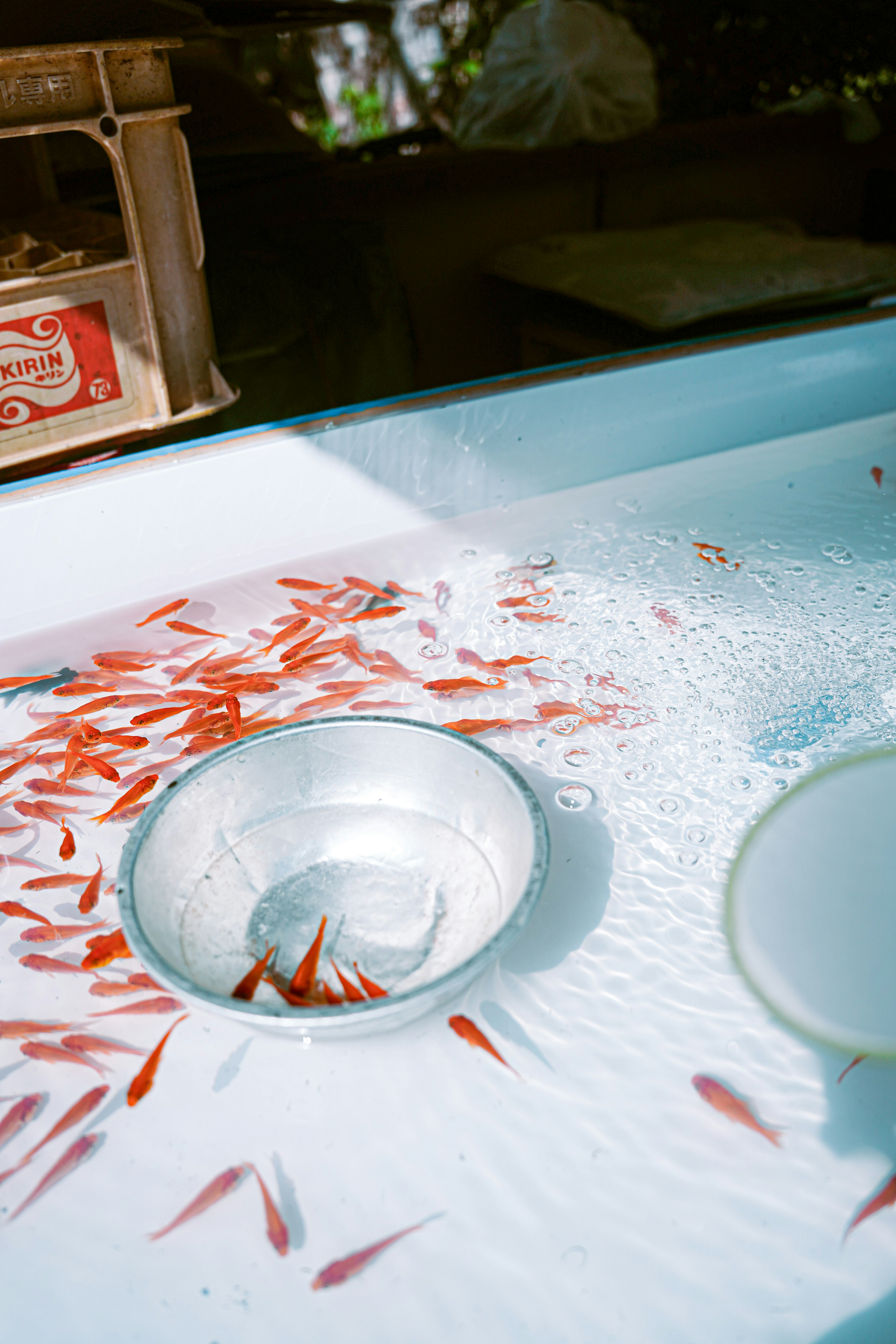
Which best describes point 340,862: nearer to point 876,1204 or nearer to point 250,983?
point 250,983

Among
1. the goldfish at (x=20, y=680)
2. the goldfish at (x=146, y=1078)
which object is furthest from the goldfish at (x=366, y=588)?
the goldfish at (x=146, y=1078)

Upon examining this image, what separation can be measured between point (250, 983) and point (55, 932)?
0.26m

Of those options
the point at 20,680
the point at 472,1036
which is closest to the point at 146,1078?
the point at 472,1036

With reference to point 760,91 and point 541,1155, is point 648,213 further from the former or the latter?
point 541,1155

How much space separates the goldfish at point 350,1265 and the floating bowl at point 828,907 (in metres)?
0.39

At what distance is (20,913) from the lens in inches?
37.8

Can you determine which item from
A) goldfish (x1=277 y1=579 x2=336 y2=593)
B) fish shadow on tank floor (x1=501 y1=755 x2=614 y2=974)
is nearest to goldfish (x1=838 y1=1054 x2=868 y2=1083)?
fish shadow on tank floor (x1=501 y1=755 x2=614 y2=974)

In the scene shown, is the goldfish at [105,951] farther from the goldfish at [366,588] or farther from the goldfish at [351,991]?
the goldfish at [366,588]

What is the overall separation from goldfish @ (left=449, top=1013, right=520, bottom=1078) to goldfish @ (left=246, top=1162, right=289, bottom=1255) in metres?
0.20

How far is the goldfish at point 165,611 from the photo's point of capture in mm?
1489

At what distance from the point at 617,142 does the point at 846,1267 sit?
4177mm

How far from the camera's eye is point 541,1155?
2.41 ft

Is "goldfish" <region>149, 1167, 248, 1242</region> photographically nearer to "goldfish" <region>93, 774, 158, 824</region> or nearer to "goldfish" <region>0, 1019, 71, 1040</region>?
"goldfish" <region>0, 1019, 71, 1040</region>

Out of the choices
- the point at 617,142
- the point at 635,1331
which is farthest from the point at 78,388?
the point at 617,142
